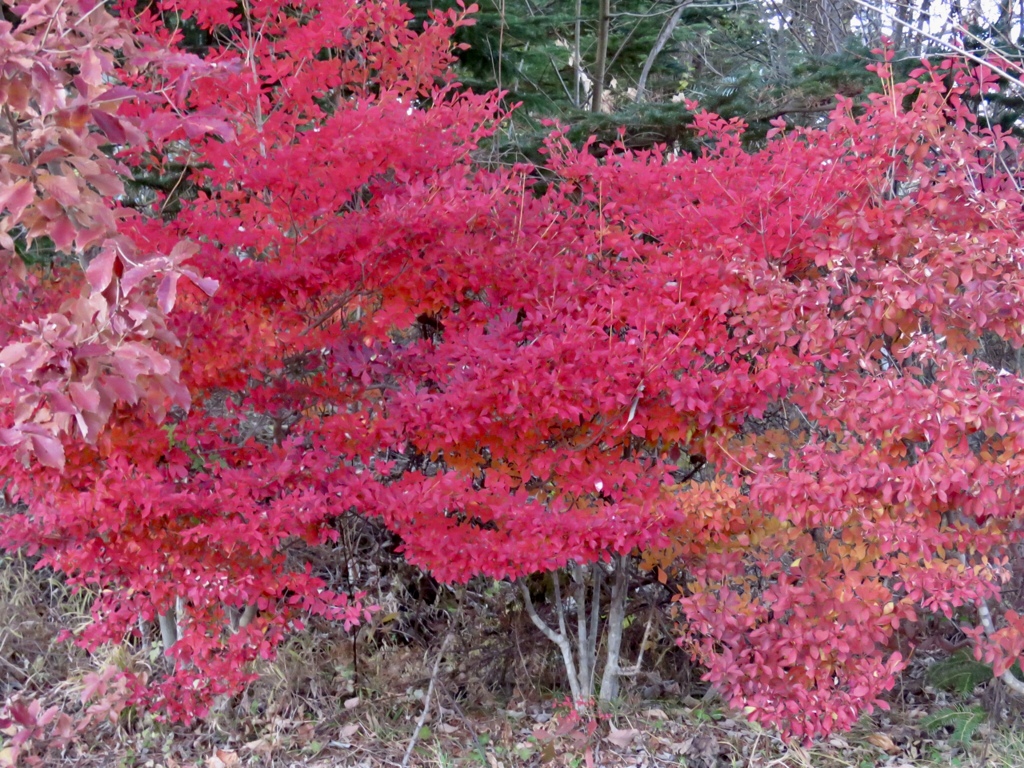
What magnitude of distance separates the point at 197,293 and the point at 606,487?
1.64m

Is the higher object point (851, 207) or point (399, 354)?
point (851, 207)

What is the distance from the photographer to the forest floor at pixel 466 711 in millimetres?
3605

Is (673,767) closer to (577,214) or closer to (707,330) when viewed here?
(707,330)

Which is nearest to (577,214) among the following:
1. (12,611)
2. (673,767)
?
(673,767)

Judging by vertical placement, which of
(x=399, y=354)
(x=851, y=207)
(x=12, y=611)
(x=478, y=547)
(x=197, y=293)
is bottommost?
(x=12, y=611)

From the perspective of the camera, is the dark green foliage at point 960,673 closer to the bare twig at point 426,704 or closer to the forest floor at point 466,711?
the forest floor at point 466,711

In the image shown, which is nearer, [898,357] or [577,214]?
[898,357]

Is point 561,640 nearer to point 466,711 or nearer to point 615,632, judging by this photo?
point 615,632

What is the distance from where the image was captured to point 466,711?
13.4 feet

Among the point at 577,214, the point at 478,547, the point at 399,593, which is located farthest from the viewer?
the point at 399,593

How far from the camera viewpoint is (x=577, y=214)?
3902mm

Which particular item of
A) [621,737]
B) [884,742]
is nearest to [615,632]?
[621,737]

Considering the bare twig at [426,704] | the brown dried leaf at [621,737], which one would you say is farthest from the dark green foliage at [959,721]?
the bare twig at [426,704]

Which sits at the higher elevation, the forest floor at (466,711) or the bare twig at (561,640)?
the bare twig at (561,640)
